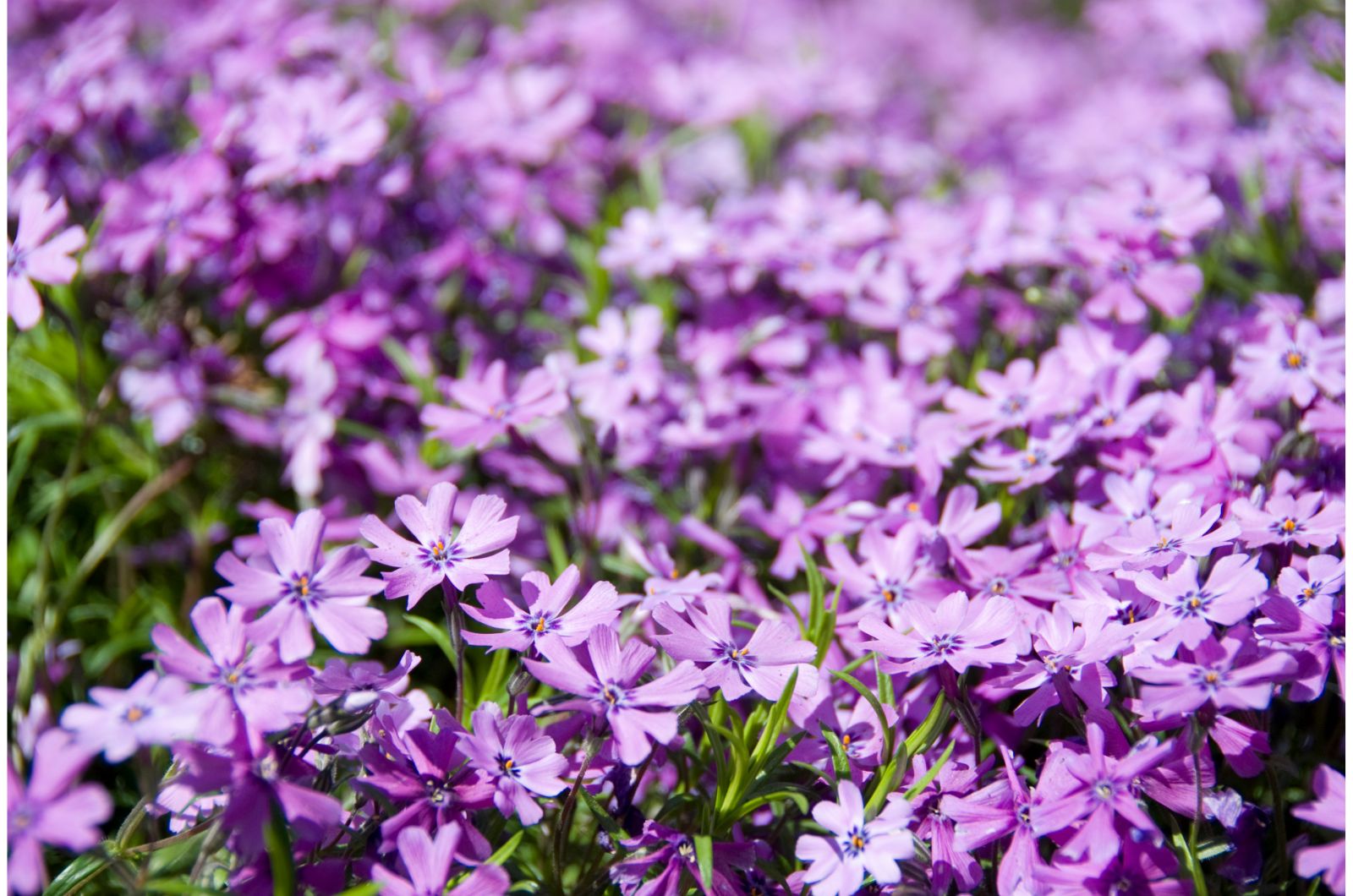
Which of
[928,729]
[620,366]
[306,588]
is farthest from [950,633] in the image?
[620,366]

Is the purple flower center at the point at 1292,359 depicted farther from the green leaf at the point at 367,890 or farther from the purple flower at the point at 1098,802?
the green leaf at the point at 367,890

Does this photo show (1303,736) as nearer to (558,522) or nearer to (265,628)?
(558,522)

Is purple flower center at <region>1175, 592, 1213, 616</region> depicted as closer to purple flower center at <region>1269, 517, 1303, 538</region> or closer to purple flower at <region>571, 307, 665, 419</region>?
purple flower center at <region>1269, 517, 1303, 538</region>

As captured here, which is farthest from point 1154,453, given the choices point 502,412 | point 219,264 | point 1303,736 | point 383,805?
point 219,264

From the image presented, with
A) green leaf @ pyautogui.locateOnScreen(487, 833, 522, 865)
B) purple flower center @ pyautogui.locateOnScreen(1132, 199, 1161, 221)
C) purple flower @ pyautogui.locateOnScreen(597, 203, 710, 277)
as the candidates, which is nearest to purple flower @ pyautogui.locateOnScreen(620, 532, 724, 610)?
green leaf @ pyautogui.locateOnScreen(487, 833, 522, 865)

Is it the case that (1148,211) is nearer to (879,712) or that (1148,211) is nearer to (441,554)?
(879,712)

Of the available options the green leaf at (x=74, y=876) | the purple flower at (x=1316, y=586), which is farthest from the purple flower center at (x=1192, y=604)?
the green leaf at (x=74, y=876)
